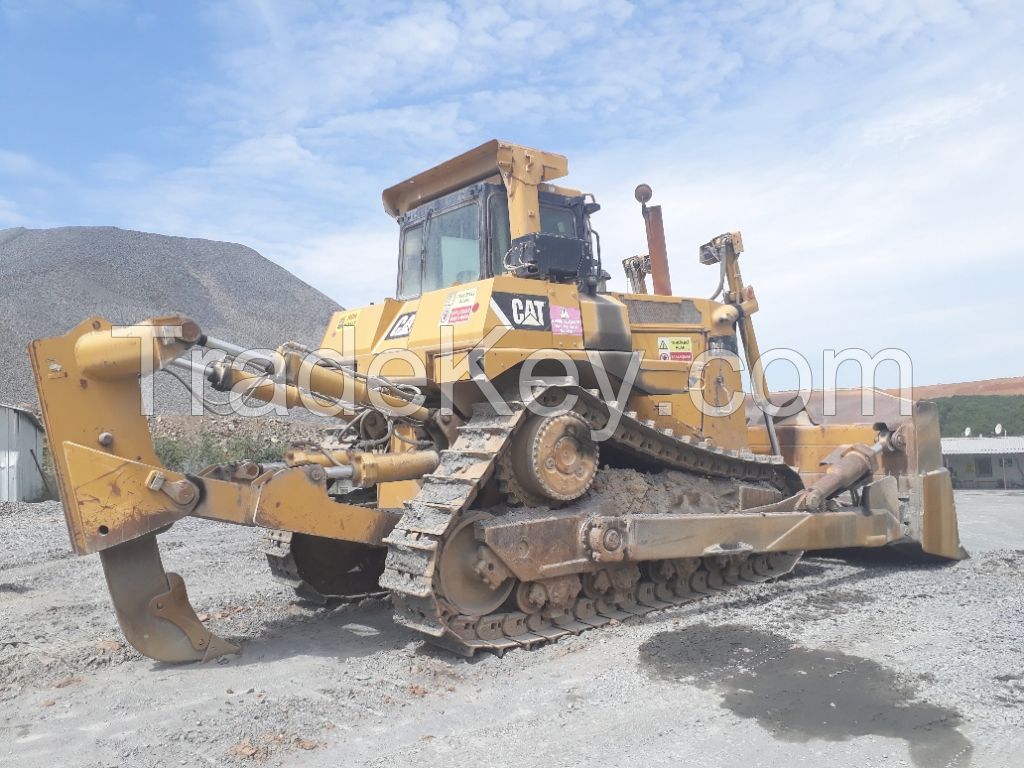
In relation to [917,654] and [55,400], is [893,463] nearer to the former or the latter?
[917,654]

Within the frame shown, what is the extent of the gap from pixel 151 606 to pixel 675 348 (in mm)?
4736

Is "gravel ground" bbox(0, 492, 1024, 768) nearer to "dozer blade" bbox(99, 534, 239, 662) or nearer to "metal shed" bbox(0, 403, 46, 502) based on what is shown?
"dozer blade" bbox(99, 534, 239, 662)

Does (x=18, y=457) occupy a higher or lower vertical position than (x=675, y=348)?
lower

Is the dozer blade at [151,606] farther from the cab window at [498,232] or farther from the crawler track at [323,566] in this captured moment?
the cab window at [498,232]

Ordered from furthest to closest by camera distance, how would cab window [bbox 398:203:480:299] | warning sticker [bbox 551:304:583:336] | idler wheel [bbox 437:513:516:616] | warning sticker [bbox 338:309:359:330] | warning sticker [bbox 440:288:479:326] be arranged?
1. warning sticker [bbox 338:309:359:330]
2. cab window [bbox 398:203:480:299]
3. warning sticker [bbox 551:304:583:336]
4. warning sticker [bbox 440:288:479:326]
5. idler wheel [bbox 437:513:516:616]

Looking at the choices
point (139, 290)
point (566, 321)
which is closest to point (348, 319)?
point (566, 321)

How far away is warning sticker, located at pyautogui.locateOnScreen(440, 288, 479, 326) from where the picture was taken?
6328mm

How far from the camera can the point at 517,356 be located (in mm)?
6250

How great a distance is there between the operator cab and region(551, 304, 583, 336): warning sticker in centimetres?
29

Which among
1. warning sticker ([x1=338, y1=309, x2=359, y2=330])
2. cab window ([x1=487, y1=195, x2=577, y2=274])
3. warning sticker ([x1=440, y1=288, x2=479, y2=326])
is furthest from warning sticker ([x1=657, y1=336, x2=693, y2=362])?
warning sticker ([x1=338, y1=309, x2=359, y2=330])

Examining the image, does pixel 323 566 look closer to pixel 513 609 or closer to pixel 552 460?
pixel 513 609

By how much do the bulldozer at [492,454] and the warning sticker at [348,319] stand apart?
23 millimetres

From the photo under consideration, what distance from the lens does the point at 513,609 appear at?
5.99 meters

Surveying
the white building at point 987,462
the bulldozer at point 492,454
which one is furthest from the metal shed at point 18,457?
the white building at point 987,462
